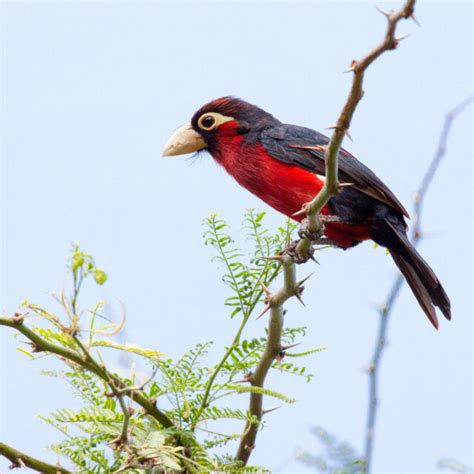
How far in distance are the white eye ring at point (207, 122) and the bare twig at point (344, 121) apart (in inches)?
74.3

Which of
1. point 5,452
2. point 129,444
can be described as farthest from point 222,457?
point 5,452

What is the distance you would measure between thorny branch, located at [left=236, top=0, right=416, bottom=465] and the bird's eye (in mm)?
1933

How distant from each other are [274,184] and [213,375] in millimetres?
2180

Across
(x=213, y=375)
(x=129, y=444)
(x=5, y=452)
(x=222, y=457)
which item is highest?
(x=213, y=375)

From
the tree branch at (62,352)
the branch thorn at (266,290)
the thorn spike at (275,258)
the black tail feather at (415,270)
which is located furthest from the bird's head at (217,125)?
the tree branch at (62,352)

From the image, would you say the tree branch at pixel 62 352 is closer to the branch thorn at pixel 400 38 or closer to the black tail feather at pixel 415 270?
the branch thorn at pixel 400 38

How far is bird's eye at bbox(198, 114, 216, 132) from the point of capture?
4.86m

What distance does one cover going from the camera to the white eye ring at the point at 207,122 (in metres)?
4.86

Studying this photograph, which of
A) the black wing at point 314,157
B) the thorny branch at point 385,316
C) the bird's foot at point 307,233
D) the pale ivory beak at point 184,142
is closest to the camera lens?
the thorny branch at point 385,316

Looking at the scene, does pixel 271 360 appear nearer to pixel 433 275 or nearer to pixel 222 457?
pixel 222 457

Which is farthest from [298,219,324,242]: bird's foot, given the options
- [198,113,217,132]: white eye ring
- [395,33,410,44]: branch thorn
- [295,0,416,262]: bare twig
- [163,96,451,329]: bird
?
[198,113,217,132]: white eye ring

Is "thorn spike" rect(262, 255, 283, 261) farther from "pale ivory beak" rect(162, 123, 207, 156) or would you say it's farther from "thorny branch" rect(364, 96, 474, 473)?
"pale ivory beak" rect(162, 123, 207, 156)

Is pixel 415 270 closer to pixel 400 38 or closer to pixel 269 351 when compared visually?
pixel 269 351

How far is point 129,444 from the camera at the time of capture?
1.90m
